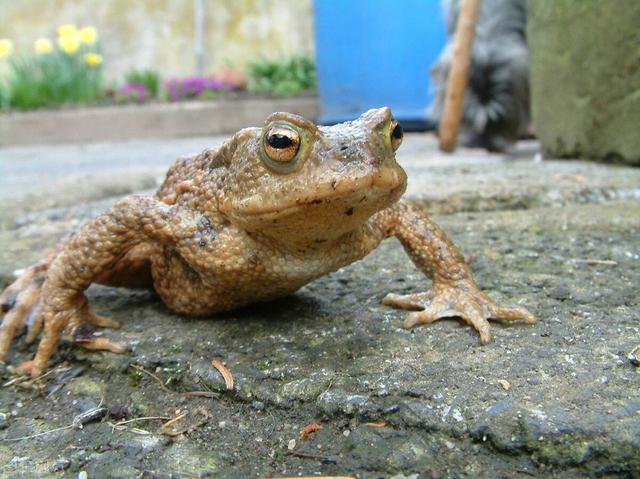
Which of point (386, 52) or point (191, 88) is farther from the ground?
point (386, 52)

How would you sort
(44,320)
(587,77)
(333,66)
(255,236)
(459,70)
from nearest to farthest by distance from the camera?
1. (255,236)
2. (44,320)
3. (587,77)
4. (459,70)
5. (333,66)

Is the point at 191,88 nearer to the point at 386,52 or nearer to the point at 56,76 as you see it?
the point at 56,76

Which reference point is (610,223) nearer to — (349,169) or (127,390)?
(349,169)

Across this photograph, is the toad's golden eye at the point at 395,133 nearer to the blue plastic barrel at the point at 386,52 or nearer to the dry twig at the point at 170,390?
the dry twig at the point at 170,390

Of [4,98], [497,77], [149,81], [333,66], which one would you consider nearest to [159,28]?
[149,81]

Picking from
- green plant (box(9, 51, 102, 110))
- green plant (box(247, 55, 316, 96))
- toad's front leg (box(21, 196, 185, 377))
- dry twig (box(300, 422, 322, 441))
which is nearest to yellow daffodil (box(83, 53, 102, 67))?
green plant (box(9, 51, 102, 110))

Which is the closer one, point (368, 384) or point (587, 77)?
point (368, 384)

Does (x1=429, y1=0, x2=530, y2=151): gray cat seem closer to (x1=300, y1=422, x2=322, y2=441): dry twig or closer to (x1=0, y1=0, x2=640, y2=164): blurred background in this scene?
(x1=0, y1=0, x2=640, y2=164): blurred background

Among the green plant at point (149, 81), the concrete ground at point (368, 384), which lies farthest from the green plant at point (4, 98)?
the concrete ground at point (368, 384)
